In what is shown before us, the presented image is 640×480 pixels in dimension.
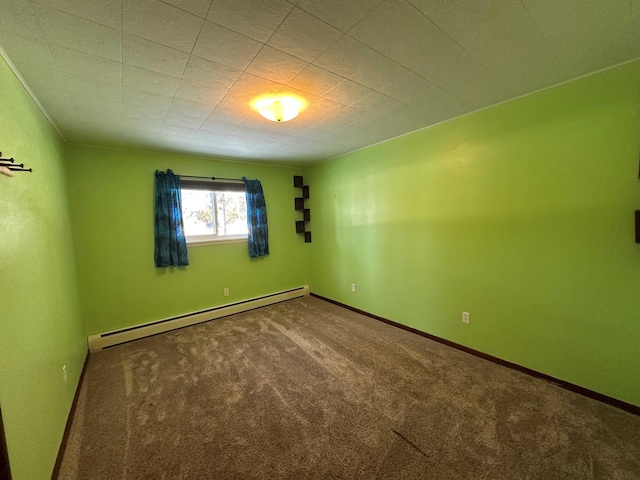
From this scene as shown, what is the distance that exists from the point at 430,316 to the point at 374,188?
1693 mm

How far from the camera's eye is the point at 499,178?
2.16m

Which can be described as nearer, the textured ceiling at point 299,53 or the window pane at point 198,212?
the textured ceiling at point 299,53

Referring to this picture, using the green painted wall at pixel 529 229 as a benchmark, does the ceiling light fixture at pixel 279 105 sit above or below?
above

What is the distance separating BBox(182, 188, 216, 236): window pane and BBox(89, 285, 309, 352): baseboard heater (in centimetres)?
116

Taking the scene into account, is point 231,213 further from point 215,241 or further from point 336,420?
point 336,420

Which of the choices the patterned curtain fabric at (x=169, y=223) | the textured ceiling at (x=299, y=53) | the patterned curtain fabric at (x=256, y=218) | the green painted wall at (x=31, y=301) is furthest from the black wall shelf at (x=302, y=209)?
the green painted wall at (x=31, y=301)

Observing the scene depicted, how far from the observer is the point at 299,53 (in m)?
1.38

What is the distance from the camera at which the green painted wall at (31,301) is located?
1.08 meters

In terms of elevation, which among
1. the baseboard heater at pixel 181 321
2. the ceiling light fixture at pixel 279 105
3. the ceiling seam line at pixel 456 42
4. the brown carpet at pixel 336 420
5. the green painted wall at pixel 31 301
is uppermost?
the ceiling seam line at pixel 456 42

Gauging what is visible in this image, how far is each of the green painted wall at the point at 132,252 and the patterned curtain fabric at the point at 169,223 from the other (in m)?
0.11

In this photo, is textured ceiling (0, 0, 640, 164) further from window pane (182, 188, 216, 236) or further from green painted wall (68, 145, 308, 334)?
window pane (182, 188, 216, 236)

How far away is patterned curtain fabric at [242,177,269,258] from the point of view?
152 inches

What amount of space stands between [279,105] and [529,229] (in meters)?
2.25

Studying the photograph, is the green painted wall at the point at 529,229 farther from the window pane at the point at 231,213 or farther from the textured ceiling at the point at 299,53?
the window pane at the point at 231,213
